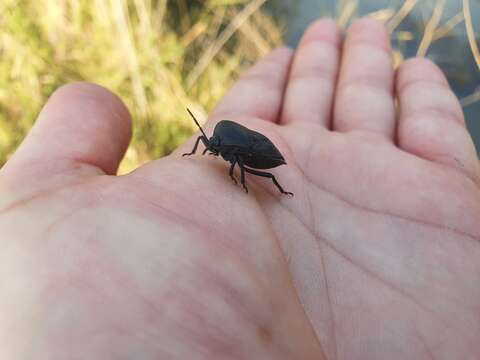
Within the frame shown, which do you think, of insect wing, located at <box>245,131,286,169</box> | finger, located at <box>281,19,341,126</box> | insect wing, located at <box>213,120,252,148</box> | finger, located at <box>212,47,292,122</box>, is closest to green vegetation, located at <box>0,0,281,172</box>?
finger, located at <box>212,47,292,122</box>

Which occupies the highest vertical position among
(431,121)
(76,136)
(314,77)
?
(76,136)

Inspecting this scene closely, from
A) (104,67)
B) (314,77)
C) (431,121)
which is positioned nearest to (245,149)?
(431,121)

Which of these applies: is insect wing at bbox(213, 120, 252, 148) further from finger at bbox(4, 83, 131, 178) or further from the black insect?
finger at bbox(4, 83, 131, 178)

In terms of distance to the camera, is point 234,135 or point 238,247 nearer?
point 238,247

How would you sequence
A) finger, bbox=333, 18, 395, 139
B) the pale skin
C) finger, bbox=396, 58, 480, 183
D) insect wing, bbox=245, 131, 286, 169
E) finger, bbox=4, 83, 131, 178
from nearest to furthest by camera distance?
the pale skin → finger, bbox=4, 83, 131, 178 → insect wing, bbox=245, 131, 286, 169 → finger, bbox=396, 58, 480, 183 → finger, bbox=333, 18, 395, 139

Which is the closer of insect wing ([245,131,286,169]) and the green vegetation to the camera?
insect wing ([245,131,286,169])

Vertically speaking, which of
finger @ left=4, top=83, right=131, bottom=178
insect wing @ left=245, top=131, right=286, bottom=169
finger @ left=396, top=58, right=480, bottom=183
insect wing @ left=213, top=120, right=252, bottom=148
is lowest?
finger @ left=396, top=58, right=480, bottom=183

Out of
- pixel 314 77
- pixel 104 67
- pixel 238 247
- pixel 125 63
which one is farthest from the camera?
pixel 104 67

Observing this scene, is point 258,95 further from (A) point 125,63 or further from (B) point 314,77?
(A) point 125,63

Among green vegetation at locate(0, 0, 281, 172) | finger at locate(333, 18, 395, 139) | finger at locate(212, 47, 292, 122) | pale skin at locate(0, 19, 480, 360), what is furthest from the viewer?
green vegetation at locate(0, 0, 281, 172)
